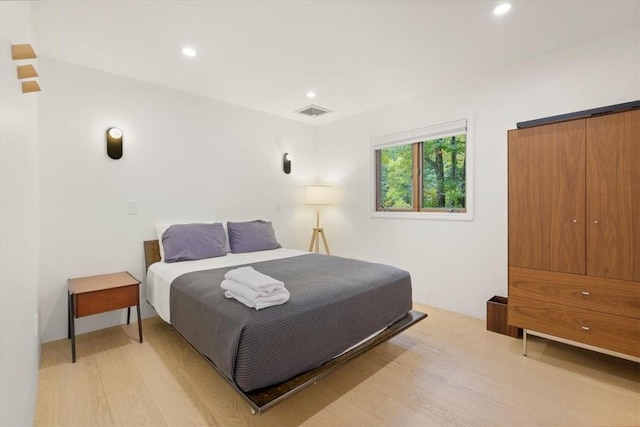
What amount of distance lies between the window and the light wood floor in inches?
57.8

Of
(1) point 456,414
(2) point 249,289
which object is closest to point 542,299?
(1) point 456,414

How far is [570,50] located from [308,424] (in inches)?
136

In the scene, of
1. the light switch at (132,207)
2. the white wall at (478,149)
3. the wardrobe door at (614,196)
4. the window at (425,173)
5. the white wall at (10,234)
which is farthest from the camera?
the window at (425,173)

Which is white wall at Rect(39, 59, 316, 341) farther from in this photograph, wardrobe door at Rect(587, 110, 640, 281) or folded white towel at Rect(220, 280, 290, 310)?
wardrobe door at Rect(587, 110, 640, 281)

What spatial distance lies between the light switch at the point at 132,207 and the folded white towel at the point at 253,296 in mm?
1819

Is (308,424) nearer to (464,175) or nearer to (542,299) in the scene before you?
(542,299)

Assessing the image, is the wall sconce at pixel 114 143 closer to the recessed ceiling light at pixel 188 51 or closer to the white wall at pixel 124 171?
the white wall at pixel 124 171

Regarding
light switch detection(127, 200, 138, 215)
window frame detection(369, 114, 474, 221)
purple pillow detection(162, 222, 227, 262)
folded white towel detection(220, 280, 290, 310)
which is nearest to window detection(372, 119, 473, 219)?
window frame detection(369, 114, 474, 221)

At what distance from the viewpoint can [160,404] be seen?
183 cm

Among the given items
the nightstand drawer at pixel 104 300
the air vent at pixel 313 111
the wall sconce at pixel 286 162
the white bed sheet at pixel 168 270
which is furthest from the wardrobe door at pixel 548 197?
the nightstand drawer at pixel 104 300

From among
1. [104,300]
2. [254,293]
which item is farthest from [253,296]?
[104,300]

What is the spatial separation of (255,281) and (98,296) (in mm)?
1504

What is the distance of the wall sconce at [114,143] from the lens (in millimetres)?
2906

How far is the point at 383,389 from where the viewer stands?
1968 mm
